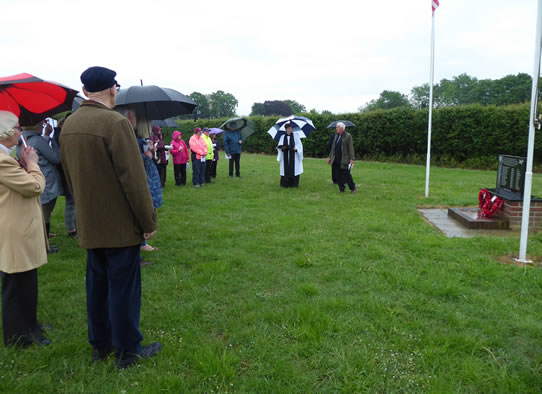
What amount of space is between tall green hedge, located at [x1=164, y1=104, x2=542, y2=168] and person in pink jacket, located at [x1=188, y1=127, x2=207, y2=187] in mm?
12424

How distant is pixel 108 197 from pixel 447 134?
19.7 meters

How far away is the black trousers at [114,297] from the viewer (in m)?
2.70

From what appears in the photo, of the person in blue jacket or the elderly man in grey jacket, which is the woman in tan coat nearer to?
the elderly man in grey jacket

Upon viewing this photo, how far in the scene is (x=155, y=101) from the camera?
602 cm

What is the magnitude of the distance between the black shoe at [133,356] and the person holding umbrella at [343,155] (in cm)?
811

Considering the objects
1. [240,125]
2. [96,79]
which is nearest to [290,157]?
[240,125]

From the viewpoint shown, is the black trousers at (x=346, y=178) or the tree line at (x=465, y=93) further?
the tree line at (x=465, y=93)

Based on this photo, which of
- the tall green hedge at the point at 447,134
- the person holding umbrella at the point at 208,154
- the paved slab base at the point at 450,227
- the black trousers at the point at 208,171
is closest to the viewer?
the paved slab base at the point at 450,227

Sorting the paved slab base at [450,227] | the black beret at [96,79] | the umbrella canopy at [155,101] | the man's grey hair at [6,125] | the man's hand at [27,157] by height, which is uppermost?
the umbrella canopy at [155,101]

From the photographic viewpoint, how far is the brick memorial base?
654 cm

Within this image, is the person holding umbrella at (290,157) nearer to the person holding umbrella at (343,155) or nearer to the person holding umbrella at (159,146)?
the person holding umbrella at (343,155)

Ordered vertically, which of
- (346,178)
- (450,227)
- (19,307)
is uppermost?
(346,178)

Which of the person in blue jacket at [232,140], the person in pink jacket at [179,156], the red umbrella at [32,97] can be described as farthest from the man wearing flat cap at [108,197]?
the person in blue jacket at [232,140]

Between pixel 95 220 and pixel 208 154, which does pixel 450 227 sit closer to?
pixel 95 220
